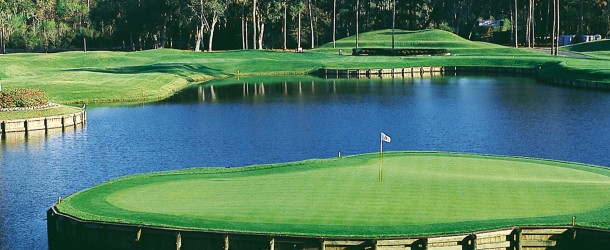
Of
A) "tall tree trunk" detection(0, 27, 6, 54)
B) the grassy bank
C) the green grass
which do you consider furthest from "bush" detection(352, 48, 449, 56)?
the green grass

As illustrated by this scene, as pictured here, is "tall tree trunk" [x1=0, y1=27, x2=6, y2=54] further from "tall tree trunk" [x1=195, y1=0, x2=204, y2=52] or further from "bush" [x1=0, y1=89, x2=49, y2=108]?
"bush" [x1=0, y1=89, x2=49, y2=108]

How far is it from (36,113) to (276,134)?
75.6ft

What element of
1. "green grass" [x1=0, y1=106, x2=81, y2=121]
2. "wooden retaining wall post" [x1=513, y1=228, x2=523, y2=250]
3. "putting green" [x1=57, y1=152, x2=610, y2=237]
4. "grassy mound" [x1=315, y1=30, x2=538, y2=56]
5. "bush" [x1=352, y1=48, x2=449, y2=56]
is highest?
"grassy mound" [x1=315, y1=30, x2=538, y2=56]

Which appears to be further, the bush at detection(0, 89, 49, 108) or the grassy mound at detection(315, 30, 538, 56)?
the grassy mound at detection(315, 30, 538, 56)

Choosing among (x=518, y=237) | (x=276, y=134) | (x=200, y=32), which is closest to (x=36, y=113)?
(x=276, y=134)

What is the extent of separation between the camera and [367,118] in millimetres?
88625

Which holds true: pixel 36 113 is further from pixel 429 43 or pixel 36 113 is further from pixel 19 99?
pixel 429 43

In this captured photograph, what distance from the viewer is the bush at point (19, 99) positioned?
8338cm

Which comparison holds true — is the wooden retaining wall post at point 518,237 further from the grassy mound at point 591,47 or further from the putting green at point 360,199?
the grassy mound at point 591,47

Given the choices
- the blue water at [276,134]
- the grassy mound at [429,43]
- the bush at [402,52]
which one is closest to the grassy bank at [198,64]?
the grassy mound at [429,43]

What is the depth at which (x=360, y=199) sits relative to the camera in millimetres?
40812

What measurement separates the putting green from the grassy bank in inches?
2508

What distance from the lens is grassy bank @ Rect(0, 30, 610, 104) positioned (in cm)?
11531

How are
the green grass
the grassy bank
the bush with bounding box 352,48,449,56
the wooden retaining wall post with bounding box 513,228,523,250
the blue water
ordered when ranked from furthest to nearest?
the bush with bounding box 352,48,449,56 < the grassy bank < the green grass < the blue water < the wooden retaining wall post with bounding box 513,228,523,250
